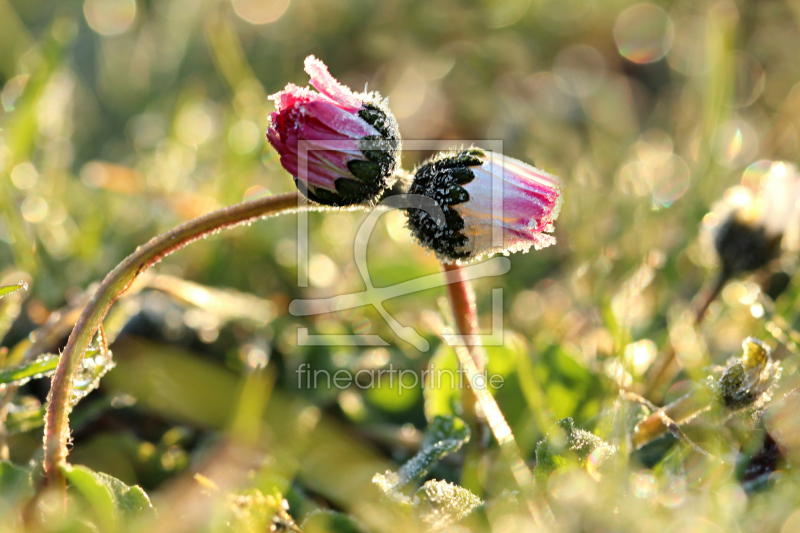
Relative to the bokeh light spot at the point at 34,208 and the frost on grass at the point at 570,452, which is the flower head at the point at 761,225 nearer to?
the frost on grass at the point at 570,452

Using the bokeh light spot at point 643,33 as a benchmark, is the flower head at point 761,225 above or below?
below

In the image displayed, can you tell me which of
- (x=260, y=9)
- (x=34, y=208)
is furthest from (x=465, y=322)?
(x=260, y=9)

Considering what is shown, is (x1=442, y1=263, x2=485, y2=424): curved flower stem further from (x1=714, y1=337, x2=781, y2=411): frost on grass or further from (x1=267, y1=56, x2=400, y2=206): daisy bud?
(x1=714, y1=337, x2=781, y2=411): frost on grass

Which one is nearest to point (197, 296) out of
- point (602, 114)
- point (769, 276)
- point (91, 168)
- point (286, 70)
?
point (91, 168)

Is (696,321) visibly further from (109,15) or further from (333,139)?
(109,15)

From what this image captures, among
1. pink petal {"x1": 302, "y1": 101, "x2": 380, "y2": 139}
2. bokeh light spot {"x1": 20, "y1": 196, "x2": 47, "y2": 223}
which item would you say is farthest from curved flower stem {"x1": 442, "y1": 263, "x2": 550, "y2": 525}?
bokeh light spot {"x1": 20, "y1": 196, "x2": 47, "y2": 223}

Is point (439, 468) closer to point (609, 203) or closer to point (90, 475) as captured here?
point (90, 475)

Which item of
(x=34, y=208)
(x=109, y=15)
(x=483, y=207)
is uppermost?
(x=109, y=15)

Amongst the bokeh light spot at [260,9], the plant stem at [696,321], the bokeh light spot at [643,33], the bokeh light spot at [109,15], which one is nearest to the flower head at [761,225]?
the plant stem at [696,321]
